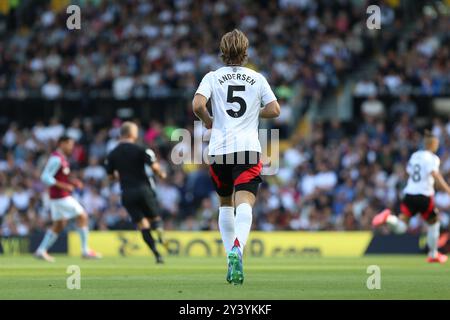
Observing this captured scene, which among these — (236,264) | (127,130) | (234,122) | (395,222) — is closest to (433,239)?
(395,222)

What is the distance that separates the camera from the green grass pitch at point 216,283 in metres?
10.9

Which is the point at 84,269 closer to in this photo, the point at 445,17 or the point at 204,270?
the point at 204,270

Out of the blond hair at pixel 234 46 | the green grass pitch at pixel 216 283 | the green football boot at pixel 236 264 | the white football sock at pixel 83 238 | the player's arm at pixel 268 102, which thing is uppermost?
the blond hair at pixel 234 46

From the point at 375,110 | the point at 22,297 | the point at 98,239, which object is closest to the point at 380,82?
the point at 375,110

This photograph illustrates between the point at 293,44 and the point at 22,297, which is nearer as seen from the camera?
the point at 22,297

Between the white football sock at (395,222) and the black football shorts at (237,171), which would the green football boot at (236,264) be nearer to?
the black football shorts at (237,171)

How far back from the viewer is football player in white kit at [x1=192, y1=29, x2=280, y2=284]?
471 inches

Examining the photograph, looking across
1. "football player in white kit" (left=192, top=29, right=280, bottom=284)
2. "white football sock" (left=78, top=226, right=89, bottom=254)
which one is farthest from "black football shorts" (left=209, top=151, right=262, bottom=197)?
"white football sock" (left=78, top=226, right=89, bottom=254)

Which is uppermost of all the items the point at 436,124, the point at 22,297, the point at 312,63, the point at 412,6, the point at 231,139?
the point at 412,6

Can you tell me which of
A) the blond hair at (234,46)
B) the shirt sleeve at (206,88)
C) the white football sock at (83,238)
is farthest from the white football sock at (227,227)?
the white football sock at (83,238)

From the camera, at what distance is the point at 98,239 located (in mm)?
25312

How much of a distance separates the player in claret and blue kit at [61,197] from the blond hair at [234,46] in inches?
363

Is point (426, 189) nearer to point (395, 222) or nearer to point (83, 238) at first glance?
point (395, 222)

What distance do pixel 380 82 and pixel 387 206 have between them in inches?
169
